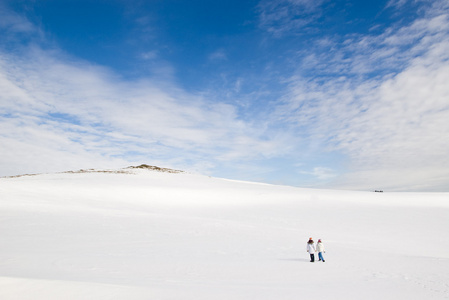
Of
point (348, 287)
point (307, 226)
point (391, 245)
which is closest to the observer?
point (348, 287)

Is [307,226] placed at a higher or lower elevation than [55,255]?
higher

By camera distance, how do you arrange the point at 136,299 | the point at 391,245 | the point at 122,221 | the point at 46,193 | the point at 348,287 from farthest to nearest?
the point at 46,193
the point at 122,221
the point at 391,245
the point at 348,287
the point at 136,299

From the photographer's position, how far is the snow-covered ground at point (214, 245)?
22.8ft

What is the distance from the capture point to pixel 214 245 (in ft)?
45.3

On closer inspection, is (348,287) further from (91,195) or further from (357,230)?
(91,195)

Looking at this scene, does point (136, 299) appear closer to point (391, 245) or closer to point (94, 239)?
point (94, 239)

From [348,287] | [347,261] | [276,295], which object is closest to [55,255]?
[276,295]

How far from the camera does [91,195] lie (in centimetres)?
2641

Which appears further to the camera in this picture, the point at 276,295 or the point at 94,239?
the point at 94,239

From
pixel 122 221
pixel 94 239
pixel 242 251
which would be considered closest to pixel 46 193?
pixel 122 221

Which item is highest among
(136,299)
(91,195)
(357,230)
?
(91,195)

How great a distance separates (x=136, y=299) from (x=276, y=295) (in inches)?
126

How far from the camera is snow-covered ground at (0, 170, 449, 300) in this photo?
6949 millimetres

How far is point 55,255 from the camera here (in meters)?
10.8
